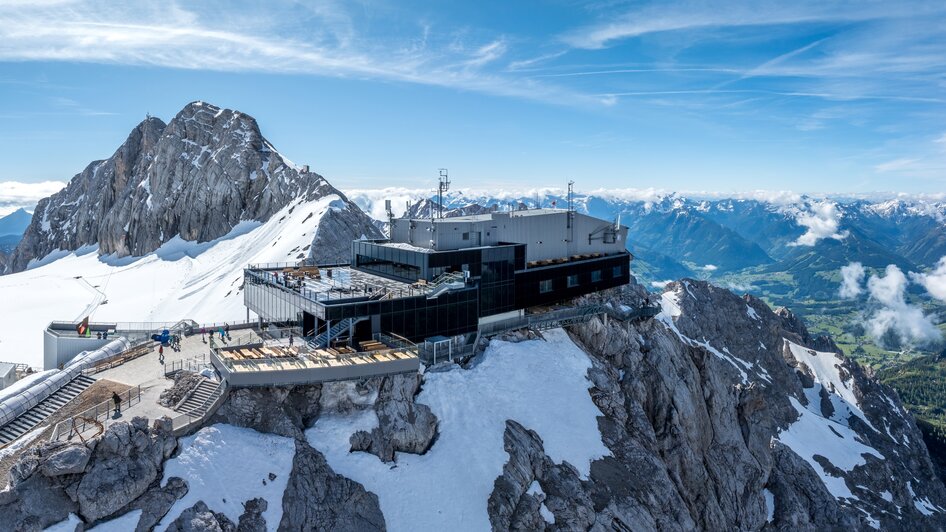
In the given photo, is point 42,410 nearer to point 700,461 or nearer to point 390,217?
point 390,217

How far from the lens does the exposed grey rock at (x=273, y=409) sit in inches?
1249

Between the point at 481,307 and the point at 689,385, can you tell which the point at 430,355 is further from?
the point at 689,385

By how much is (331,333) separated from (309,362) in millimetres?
4157

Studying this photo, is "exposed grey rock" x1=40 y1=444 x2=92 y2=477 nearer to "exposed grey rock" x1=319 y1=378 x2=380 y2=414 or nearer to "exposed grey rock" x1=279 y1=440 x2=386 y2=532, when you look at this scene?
"exposed grey rock" x1=279 y1=440 x2=386 y2=532

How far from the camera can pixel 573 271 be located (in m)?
57.6

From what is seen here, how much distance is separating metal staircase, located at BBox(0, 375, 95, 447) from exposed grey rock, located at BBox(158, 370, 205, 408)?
18.2ft

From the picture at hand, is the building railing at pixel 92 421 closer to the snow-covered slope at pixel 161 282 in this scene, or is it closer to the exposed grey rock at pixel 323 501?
the exposed grey rock at pixel 323 501

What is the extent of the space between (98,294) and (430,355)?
110m

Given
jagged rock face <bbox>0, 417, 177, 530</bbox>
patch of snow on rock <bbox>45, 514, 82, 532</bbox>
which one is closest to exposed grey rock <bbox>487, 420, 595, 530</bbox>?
jagged rock face <bbox>0, 417, 177, 530</bbox>

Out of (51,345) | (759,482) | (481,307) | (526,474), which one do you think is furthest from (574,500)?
(51,345)

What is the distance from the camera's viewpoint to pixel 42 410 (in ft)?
108

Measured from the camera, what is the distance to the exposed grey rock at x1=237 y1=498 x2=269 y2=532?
27156 millimetres

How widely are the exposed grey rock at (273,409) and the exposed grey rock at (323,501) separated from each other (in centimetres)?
174

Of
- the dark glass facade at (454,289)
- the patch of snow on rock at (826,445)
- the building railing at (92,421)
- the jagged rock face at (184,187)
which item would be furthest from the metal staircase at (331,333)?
the jagged rock face at (184,187)
